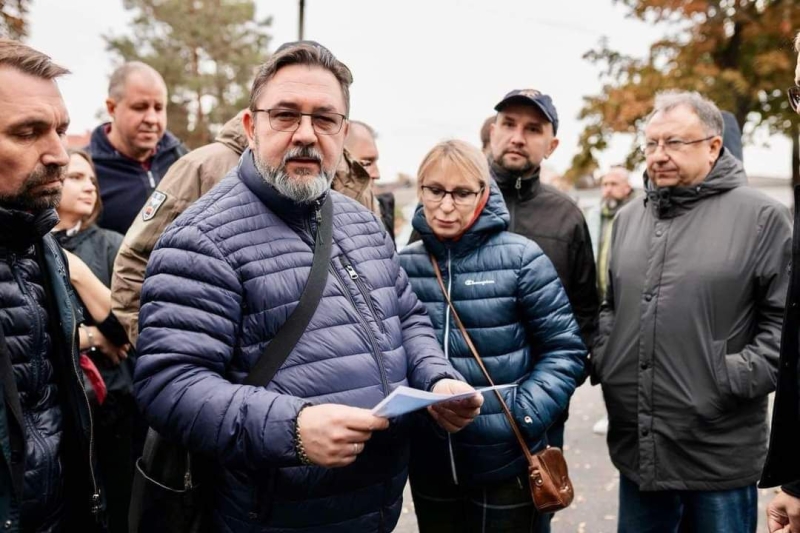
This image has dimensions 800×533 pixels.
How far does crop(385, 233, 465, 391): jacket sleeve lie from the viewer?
2.42 m

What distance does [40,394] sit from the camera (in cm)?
218

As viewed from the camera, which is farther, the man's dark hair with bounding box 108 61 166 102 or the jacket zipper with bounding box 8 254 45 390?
the man's dark hair with bounding box 108 61 166 102

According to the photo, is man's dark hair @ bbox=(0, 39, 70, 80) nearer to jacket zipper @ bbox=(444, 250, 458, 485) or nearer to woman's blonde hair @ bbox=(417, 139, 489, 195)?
woman's blonde hair @ bbox=(417, 139, 489, 195)

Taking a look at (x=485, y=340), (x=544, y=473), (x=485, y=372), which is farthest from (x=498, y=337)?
(x=544, y=473)

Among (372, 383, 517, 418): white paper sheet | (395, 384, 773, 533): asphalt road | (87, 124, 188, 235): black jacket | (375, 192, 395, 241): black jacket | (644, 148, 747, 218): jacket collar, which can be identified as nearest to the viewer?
(372, 383, 517, 418): white paper sheet

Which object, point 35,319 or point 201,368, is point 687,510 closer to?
point 201,368

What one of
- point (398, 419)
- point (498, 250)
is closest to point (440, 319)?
point (498, 250)

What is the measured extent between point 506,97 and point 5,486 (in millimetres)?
2986

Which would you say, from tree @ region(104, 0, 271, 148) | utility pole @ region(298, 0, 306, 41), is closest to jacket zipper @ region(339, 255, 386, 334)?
utility pole @ region(298, 0, 306, 41)

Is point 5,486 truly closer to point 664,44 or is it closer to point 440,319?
point 440,319

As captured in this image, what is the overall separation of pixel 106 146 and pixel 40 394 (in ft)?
8.45

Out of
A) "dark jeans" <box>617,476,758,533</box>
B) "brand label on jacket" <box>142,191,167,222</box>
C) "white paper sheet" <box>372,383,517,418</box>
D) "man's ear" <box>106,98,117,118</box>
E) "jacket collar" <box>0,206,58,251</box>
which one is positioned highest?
"man's ear" <box>106,98,117,118</box>

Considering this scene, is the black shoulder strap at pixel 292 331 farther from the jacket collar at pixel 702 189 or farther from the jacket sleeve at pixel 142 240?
the jacket collar at pixel 702 189

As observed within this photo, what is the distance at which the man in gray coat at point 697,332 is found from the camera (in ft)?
10.1
